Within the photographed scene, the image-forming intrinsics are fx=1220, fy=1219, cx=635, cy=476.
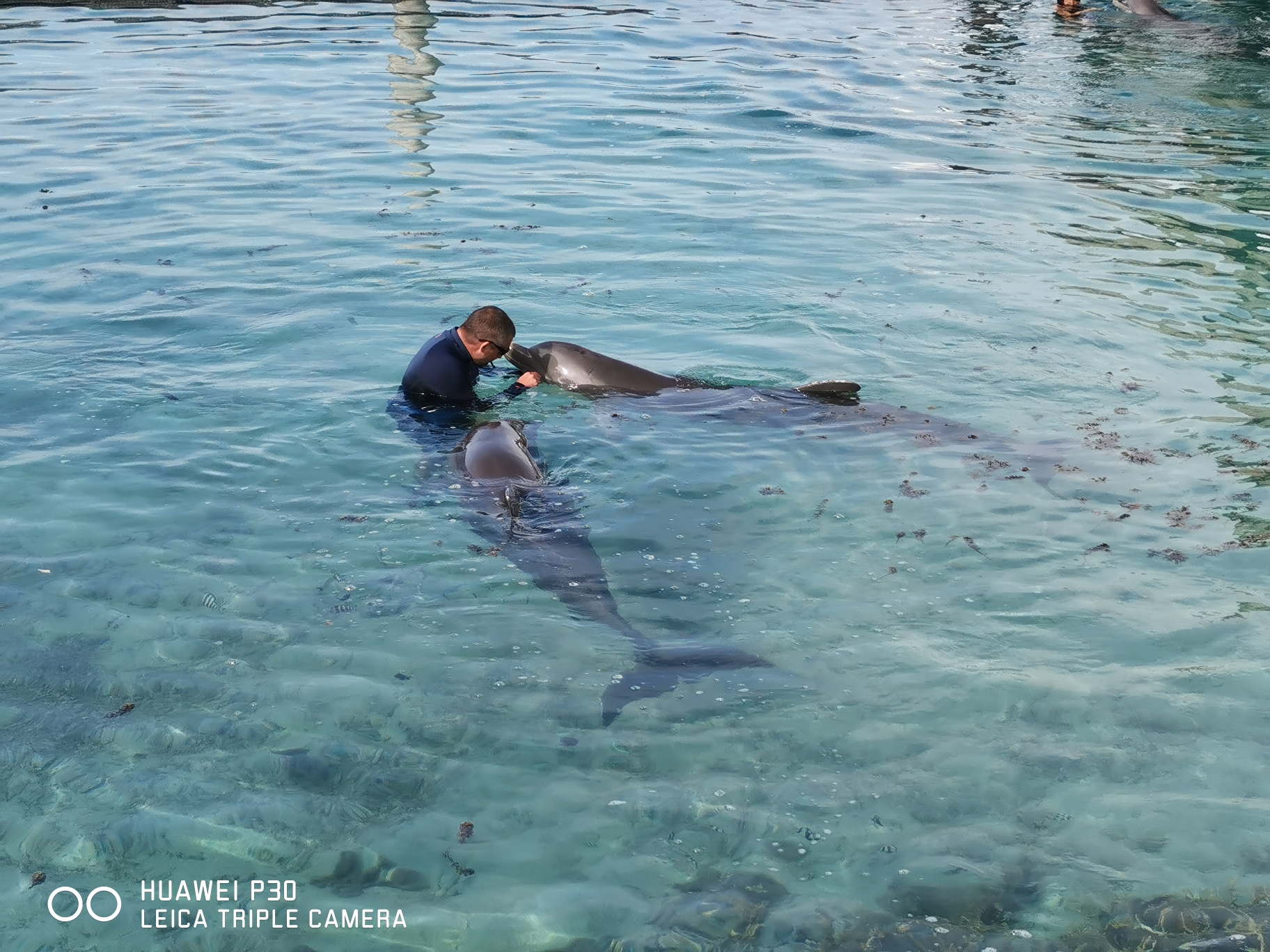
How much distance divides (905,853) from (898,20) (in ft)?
82.9

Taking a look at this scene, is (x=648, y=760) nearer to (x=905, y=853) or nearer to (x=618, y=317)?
(x=905, y=853)

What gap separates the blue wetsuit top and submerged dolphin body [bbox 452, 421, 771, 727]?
0.58 meters

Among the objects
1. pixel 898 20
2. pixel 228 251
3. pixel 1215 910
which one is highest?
pixel 898 20

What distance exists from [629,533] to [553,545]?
59cm

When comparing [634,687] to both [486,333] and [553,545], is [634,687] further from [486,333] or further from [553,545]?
[486,333]

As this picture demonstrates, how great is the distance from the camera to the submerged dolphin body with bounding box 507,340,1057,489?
9.10 metres

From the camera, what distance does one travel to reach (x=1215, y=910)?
5.01 m

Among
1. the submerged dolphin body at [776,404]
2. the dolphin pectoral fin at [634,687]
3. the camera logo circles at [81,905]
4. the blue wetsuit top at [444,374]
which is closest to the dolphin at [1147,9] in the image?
the submerged dolphin body at [776,404]

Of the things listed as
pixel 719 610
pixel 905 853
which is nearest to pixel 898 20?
pixel 719 610

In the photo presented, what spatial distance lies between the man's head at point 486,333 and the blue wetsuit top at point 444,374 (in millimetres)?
67

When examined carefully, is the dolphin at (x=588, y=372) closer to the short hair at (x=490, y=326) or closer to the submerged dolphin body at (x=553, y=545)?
the short hair at (x=490, y=326)

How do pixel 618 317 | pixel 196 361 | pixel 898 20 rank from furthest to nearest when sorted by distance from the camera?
1. pixel 898 20
2. pixel 618 317
3. pixel 196 361

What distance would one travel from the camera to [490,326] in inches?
389

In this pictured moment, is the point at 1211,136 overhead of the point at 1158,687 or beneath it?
overhead
